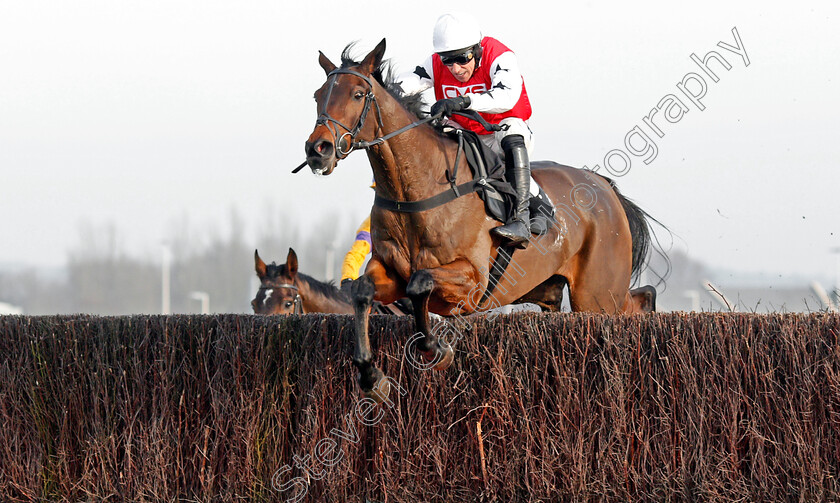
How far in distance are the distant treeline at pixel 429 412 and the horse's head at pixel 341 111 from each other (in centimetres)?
131

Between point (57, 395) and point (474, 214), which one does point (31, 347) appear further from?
point (474, 214)

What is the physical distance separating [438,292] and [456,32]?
1588 millimetres

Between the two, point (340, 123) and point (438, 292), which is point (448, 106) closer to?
point (340, 123)

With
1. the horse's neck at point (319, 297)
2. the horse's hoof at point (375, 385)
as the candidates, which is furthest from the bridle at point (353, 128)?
the horse's neck at point (319, 297)

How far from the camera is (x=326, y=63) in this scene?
4.75 m

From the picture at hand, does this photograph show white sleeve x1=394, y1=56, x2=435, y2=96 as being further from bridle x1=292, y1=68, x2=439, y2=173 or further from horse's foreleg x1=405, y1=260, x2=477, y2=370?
horse's foreleg x1=405, y1=260, x2=477, y2=370

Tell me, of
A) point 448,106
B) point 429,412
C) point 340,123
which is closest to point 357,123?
point 340,123

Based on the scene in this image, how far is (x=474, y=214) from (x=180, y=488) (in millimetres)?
2482

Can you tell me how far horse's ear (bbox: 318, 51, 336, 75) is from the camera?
15.6 ft

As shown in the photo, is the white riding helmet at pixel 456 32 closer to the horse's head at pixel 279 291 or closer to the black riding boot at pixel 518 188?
the black riding boot at pixel 518 188

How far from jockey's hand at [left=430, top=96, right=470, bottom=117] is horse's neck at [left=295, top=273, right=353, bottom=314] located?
3924 millimetres

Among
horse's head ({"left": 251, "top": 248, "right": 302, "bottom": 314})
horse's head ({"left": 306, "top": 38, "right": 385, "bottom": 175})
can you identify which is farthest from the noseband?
horse's head ({"left": 251, "top": 248, "right": 302, "bottom": 314})

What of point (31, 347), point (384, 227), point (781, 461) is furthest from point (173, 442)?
point (781, 461)

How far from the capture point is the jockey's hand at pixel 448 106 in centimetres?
491
